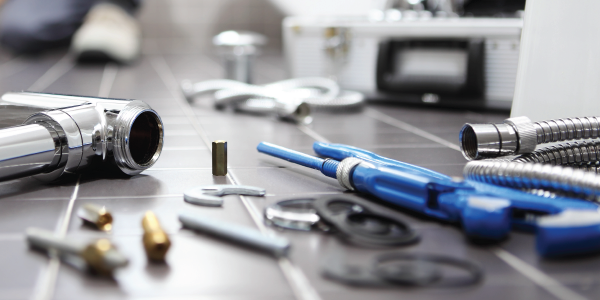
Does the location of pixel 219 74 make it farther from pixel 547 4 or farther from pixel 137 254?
pixel 137 254

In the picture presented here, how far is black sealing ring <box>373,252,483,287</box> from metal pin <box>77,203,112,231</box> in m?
0.31

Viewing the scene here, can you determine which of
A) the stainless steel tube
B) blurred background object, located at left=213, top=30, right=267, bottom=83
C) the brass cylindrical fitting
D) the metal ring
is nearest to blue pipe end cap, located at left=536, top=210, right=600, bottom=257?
the metal ring

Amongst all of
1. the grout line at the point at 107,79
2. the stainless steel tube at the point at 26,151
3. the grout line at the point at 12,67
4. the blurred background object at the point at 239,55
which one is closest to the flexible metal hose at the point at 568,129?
the stainless steel tube at the point at 26,151

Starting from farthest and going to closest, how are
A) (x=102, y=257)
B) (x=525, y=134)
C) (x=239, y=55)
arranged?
(x=239, y=55) → (x=525, y=134) → (x=102, y=257)

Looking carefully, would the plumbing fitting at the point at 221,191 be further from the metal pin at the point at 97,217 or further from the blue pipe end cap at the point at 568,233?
the blue pipe end cap at the point at 568,233

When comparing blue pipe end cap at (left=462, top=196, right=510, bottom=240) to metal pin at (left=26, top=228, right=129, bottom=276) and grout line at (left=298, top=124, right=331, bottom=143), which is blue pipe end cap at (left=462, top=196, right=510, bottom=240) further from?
grout line at (left=298, top=124, right=331, bottom=143)

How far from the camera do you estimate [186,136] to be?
1.28m

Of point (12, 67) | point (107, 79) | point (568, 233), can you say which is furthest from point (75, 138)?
point (12, 67)

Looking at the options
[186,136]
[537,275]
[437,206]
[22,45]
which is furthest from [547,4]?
[22,45]

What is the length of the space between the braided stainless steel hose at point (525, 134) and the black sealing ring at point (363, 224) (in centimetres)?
30

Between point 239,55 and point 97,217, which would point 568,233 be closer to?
point 97,217

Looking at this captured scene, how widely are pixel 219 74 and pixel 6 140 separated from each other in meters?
1.92

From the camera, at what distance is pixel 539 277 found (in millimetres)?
574

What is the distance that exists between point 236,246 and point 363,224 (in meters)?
0.15
